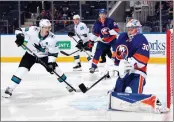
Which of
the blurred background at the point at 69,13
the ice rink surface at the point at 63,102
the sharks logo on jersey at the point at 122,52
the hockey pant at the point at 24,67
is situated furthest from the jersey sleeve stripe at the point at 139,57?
the blurred background at the point at 69,13

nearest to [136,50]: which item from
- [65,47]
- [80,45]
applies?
[80,45]

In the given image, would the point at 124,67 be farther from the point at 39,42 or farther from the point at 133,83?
the point at 39,42

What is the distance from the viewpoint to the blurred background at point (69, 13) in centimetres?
912

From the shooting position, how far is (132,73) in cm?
365

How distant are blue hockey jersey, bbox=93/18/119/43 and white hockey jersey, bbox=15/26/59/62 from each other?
189 cm

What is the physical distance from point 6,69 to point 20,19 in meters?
2.18

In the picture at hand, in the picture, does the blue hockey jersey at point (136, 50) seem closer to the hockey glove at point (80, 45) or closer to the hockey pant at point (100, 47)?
the hockey pant at point (100, 47)

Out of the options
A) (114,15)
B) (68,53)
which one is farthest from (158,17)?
(68,53)

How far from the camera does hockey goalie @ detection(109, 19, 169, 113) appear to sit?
3.48 meters

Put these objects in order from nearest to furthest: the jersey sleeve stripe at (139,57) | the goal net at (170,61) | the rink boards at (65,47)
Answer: the goal net at (170,61) < the jersey sleeve stripe at (139,57) < the rink boards at (65,47)

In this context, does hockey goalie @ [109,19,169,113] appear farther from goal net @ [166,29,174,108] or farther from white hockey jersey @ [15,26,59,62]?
white hockey jersey @ [15,26,59,62]

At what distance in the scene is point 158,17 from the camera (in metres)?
9.03

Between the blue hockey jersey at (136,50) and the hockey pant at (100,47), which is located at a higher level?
the blue hockey jersey at (136,50)

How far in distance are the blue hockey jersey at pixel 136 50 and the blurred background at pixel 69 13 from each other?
5.30 m
